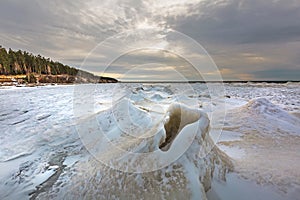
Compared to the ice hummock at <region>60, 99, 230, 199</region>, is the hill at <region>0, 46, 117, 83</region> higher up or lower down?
higher up

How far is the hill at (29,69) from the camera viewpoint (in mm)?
40062

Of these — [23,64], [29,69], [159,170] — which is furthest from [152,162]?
[29,69]

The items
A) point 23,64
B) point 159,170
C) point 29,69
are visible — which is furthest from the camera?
point 29,69

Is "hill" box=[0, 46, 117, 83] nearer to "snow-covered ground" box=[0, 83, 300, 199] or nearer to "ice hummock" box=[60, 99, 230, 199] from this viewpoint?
"snow-covered ground" box=[0, 83, 300, 199]

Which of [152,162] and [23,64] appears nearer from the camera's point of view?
[152,162]

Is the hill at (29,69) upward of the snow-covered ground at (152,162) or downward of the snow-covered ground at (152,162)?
upward

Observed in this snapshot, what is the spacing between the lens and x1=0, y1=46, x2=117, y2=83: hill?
40.1 m

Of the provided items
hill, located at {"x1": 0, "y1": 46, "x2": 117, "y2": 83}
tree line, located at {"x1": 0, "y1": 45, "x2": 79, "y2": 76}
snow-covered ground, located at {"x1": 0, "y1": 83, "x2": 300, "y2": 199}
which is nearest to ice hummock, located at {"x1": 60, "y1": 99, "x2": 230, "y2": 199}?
snow-covered ground, located at {"x1": 0, "y1": 83, "x2": 300, "y2": 199}

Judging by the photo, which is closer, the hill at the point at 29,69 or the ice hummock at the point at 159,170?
the ice hummock at the point at 159,170

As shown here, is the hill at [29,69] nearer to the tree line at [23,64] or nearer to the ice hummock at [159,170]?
the tree line at [23,64]

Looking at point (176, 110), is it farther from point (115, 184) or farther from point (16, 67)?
point (16, 67)

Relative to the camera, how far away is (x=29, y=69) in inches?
1866

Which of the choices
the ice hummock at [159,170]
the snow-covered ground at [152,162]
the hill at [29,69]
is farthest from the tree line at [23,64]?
the ice hummock at [159,170]

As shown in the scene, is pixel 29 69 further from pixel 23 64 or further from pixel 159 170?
pixel 159 170
